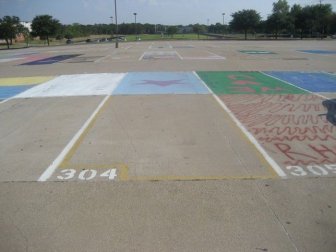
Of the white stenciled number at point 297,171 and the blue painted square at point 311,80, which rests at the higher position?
the blue painted square at point 311,80

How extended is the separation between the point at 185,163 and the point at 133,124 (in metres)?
2.77

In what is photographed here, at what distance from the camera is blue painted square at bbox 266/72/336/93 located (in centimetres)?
1250

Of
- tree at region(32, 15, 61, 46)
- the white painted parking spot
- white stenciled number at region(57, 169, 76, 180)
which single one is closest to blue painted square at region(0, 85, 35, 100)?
the white painted parking spot

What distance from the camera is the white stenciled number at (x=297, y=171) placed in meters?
5.30

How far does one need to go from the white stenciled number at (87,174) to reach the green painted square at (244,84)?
23.6 ft

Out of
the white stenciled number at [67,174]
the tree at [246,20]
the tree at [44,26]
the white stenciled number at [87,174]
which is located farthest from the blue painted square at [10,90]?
the tree at [246,20]

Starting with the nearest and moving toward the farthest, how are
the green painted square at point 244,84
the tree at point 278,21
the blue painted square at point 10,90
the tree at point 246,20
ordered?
the green painted square at point 244,84 < the blue painted square at point 10,90 < the tree at point 278,21 < the tree at point 246,20

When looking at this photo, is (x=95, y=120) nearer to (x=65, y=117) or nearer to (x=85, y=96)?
(x=65, y=117)

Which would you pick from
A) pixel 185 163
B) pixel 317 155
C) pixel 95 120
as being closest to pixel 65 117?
A: pixel 95 120

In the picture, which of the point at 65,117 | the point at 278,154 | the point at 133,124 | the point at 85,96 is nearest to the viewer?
the point at 278,154

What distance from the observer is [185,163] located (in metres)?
5.77

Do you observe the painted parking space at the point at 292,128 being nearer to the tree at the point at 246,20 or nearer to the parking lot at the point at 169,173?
the parking lot at the point at 169,173

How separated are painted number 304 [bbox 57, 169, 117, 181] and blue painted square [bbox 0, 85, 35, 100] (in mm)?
7862

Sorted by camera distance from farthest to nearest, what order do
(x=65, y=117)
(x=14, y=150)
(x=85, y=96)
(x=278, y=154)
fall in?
(x=85, y=96)
(x=65, y=117)
(x=14, y=150)
(x=278, y=154)
